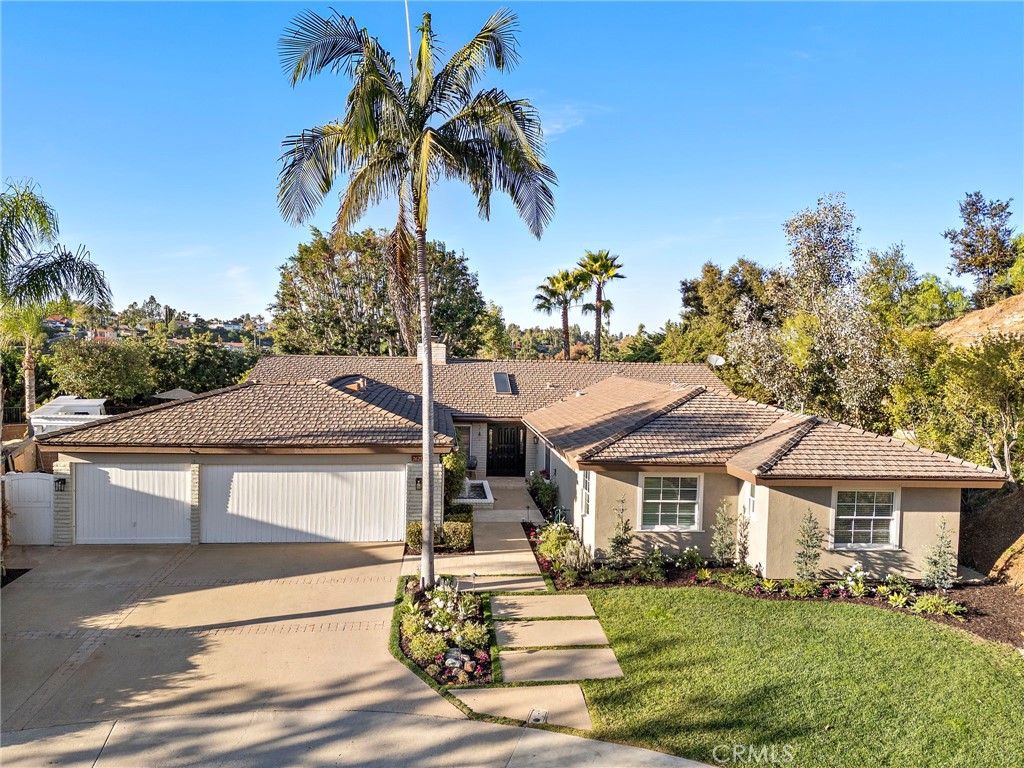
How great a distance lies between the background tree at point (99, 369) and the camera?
29078 millimetres

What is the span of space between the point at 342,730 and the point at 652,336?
48365 mm

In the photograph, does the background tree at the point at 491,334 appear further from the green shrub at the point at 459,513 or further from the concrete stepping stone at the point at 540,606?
the concrete stepping stone at the point at 540,606

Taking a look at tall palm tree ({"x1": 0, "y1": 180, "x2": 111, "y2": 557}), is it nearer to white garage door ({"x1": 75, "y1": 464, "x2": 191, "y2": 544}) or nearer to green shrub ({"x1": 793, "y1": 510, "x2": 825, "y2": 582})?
white garage door ({"x1": 75, "y1": 464, "x2": 191, "y2": 544})

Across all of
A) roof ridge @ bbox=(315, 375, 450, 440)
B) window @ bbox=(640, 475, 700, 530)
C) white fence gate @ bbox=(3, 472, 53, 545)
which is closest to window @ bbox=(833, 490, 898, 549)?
window @ bbox=(640, 475, 700, 530)

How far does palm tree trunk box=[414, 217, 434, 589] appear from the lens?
10188mm

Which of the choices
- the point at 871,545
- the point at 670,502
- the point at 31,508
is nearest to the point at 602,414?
the point at 670,502

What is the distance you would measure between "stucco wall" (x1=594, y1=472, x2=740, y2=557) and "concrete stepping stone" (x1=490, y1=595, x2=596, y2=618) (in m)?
1.86

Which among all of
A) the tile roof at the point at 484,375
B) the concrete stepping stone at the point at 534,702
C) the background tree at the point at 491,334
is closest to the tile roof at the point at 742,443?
the concrete stepping stone at the point at 534,702

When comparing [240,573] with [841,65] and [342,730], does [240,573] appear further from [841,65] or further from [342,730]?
[841,65]

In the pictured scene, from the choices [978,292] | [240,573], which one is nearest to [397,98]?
[240,573]

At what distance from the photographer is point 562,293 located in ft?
130

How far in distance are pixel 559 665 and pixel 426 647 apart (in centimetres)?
194

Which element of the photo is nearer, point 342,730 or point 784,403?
point 342,730

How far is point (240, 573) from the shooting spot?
472 inches
